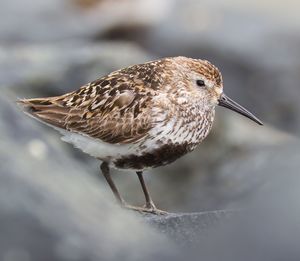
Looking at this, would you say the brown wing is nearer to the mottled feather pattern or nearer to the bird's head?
the mottled feather pattern

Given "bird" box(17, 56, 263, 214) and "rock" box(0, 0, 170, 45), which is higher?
"bird" box(17, 56, 263, 214)

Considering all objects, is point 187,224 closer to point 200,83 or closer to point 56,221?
point 200,83

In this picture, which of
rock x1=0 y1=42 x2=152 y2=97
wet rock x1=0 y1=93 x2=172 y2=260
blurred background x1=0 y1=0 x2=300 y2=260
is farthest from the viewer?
rock x1=0 y1=42 x2=152 y2=97

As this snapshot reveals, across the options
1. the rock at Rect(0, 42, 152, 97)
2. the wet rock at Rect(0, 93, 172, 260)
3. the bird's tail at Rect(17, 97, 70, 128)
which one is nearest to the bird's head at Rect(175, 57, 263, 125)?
the bird's tail at Rect(17, 97, 70, 128)

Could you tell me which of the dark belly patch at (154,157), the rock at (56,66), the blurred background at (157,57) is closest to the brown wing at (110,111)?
the dark belly patch at (154,157)

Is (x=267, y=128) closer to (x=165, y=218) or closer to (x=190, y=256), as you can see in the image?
(x=165, y=218)

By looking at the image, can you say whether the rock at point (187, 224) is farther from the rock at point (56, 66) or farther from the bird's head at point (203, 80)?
the rock at point (56, 66)

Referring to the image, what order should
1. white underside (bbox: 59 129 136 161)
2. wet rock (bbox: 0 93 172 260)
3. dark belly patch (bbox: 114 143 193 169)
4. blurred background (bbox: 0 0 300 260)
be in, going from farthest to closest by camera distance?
white underside (bbox: 59 129 136 161) → dark belly patch (bbox: 114 143 193 169) → blurred background (bbox: 0 0 300 260) → wet rock (bbox: 0 93 172 260)

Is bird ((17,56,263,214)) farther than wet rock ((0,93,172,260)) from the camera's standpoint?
Yes

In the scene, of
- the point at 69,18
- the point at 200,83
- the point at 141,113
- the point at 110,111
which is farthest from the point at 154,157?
the point at 69,18

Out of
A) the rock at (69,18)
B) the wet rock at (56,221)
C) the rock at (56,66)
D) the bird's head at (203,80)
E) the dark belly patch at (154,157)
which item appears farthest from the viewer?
the rock at (69,18)
